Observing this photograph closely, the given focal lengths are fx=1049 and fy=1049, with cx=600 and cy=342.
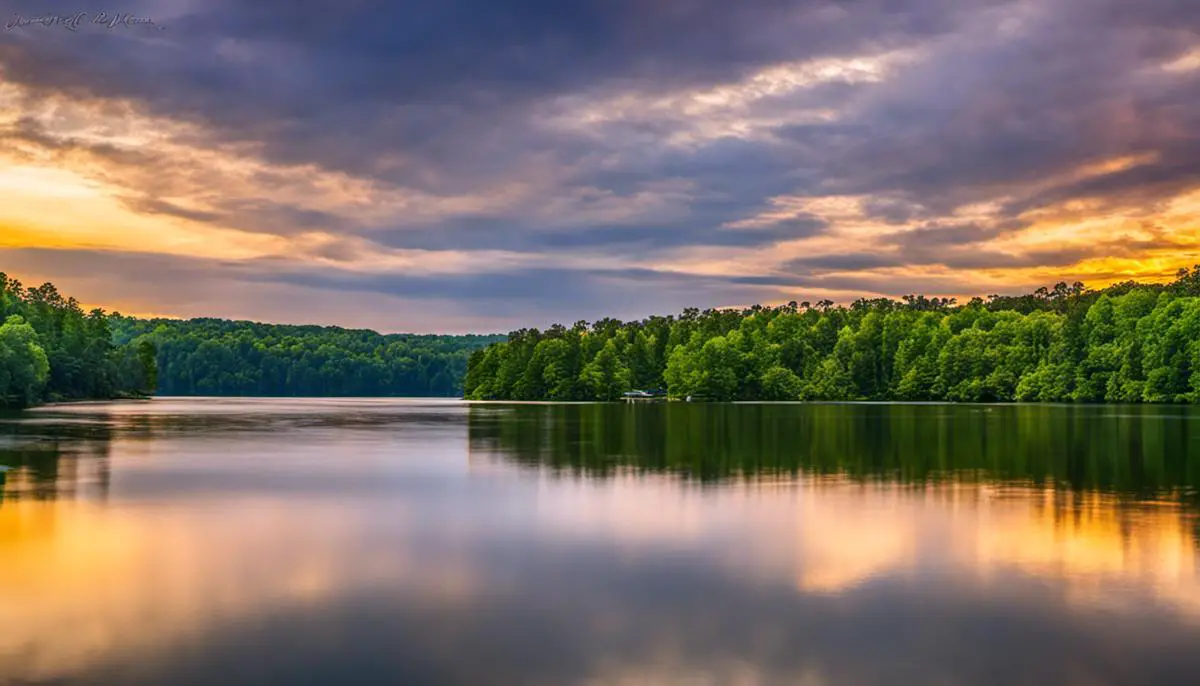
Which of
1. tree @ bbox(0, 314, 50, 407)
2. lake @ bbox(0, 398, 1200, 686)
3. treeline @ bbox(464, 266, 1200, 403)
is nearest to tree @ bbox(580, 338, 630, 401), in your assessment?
treeline @ bbox(464, 266, 1200, 403)

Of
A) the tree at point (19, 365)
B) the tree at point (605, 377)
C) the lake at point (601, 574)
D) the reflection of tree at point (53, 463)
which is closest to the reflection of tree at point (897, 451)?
the lake at point (601, 574)

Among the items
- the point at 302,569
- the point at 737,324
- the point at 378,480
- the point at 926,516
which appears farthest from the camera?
the point at 737,324

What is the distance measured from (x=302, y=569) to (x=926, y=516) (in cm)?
1274

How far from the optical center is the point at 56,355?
12394 centimetres

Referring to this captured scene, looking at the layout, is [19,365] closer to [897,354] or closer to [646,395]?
[646,395]

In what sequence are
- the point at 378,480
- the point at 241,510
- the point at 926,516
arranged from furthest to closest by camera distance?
the point at 378,480 < the point at 241,510 < the point at 926,516

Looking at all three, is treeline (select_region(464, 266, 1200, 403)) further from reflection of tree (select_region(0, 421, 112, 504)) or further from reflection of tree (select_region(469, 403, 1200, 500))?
reflection of tree (select_region(0, 421, 112, 504))

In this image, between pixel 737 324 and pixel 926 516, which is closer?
pixel 926 516

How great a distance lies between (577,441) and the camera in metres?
49.0

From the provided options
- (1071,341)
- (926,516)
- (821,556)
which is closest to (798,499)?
(926,516)

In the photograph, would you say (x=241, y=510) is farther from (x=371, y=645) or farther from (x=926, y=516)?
(x=926, y=516)

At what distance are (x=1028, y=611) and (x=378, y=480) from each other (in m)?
20.8

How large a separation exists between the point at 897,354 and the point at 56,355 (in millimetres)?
116120

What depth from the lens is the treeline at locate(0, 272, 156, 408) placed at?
99500mm
